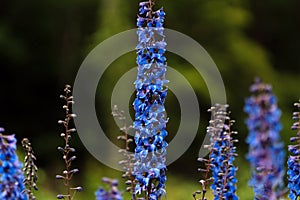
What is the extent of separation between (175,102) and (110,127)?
173 centimetres

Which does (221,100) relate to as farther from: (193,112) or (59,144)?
(59,144)

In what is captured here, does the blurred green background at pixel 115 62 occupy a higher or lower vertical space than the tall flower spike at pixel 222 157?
higher

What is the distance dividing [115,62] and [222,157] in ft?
32.5

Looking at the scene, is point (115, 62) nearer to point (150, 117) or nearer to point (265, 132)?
point (150, 117)

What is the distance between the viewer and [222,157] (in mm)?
4543

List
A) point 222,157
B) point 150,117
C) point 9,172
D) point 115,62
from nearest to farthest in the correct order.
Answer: point 9,172 < point 150,117 < point 222,157 < point 115,62

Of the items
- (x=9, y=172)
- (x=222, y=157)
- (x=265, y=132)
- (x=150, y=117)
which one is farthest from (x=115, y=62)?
(x=265, y=132)

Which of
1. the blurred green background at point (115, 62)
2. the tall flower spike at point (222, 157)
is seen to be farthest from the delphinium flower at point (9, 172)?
the blurred green background at point (115, 62)

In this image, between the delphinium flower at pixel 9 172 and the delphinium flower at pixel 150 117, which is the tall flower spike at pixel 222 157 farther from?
the delphinium flower at pixel 9 172

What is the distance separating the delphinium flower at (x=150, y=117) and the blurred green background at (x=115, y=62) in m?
9.42

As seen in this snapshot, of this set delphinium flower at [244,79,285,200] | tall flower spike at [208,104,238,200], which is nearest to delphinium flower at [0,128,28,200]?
delphinium flower at [244,79,285,200]

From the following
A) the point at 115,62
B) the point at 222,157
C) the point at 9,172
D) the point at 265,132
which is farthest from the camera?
the point at 115,62

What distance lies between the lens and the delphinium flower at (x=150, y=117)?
4.28 metres

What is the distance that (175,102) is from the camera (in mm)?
14625
